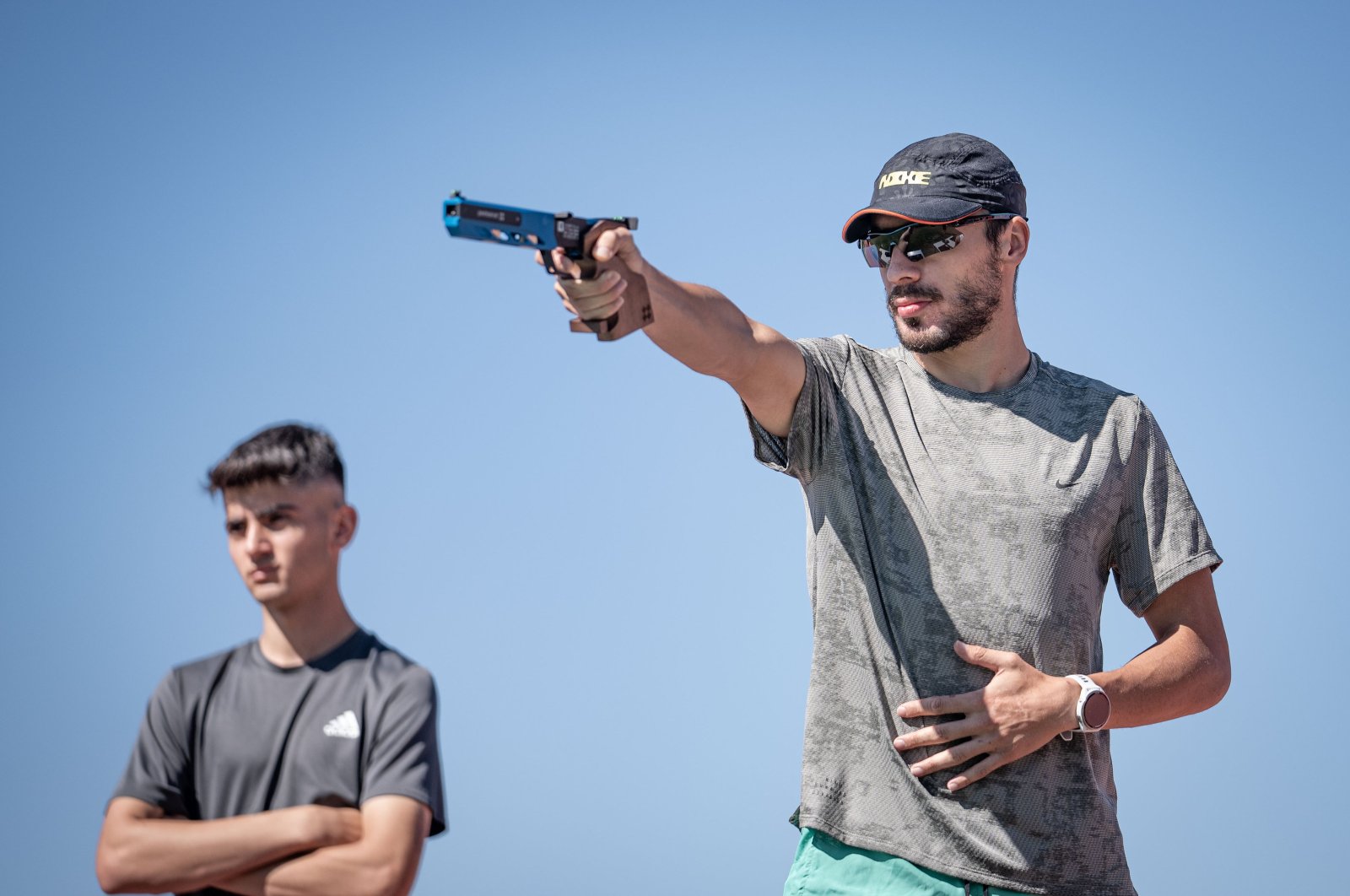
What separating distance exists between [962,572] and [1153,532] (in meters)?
0.52

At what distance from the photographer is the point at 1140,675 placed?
327 cm

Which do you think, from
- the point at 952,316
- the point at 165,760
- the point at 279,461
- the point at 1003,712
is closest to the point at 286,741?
the point at 165,760

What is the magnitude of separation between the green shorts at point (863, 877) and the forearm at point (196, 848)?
120cm

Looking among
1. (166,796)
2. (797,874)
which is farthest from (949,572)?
(166,796)

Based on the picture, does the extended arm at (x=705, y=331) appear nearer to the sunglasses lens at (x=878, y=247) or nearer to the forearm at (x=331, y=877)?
the sunglasses lens at (x=878, y=247)

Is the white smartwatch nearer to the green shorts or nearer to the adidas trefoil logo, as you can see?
the green shorts

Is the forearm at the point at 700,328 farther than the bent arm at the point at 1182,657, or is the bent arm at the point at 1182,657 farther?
the bent arm at the point at 1182,657

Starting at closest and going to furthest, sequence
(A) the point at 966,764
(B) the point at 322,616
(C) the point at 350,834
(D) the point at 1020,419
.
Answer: (C) the point at 350,834
(B) the point at 322,616
(A) the point at 966,764
(D) the point at 1020,419

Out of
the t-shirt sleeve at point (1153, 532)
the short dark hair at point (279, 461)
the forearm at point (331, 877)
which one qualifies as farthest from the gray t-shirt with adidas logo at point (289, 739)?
the t-shirt sleeve at point (1153, 532)

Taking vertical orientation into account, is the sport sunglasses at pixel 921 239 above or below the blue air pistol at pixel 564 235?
above

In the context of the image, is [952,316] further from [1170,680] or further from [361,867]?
[361,867]

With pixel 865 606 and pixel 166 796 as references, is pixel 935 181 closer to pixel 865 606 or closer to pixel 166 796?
pixel 865 606

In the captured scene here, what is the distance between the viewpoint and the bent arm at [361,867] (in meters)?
2.23

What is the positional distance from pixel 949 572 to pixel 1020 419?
17.4 inches
